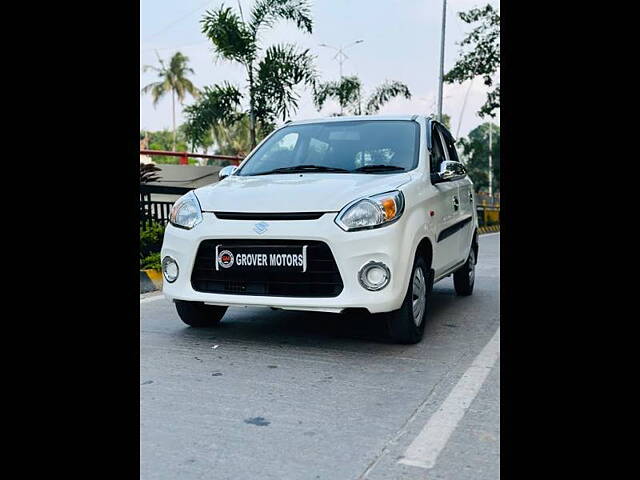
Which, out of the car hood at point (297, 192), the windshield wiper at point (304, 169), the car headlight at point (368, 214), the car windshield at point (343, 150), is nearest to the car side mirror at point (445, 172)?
Answer: the car windshield at point (343, 150)

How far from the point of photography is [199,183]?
11.1 m

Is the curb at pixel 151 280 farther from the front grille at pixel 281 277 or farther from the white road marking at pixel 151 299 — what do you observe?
the front grille at pixel 281 277

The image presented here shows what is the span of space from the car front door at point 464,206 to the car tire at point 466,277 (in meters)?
0.25

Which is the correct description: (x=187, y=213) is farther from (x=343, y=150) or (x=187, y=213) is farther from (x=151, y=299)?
(x=151, y=299)

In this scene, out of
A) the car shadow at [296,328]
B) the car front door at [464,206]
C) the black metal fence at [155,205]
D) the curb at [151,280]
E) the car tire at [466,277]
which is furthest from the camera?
the black metal fence at [155,205]

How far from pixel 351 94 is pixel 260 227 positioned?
836cm

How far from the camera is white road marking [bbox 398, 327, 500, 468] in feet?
7.47

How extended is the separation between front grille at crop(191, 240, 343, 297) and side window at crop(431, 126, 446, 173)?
3.98ft

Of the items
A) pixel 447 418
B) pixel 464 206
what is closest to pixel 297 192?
pixel 447 418

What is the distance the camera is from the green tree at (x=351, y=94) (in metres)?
10.6

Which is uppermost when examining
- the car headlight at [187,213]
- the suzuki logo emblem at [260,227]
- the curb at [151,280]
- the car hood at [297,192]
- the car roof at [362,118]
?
the car roof at [362,118]

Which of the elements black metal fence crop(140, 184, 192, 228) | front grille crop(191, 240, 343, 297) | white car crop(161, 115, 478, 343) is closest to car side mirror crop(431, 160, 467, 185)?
white car crop(161, 115, 478, 343)
